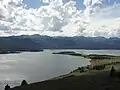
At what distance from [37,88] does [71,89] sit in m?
6.04

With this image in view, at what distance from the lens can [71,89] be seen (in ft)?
130

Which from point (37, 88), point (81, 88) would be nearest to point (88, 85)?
point (81, 88)

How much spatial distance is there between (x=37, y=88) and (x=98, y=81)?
28.6 ft

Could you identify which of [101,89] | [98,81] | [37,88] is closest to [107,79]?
[98,81]

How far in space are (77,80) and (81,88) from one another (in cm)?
564

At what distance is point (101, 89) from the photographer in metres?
37.1

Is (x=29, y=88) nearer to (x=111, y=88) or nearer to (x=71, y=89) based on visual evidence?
(x=71, y=89)

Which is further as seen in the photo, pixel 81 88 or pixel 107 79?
pixel 107 79

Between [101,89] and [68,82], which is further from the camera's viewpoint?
[68,82]

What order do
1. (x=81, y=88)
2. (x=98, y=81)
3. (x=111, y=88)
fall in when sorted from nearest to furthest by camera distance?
1. (x=111, y=88)
2. (x=81, y=88)
3. (x=98, y=81)

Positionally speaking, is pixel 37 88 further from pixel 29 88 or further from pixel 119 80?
pixel 119 80

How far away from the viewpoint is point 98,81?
43.1m

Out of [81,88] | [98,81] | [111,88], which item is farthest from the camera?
[98,81]

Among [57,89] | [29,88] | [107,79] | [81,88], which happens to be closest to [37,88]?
[29,88]
